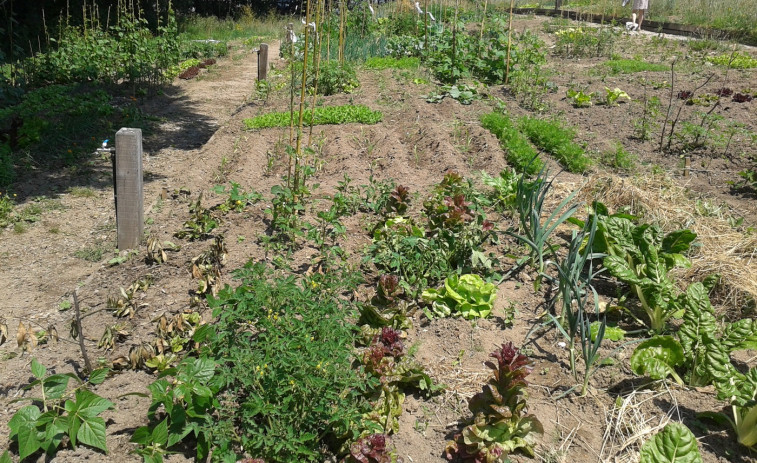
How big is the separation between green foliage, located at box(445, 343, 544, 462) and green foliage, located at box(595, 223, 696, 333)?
121 cm

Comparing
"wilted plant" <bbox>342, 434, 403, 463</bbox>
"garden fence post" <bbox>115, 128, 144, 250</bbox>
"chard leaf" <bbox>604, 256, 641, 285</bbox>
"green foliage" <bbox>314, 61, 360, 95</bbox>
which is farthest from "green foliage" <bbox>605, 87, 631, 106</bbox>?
"wilted plant" <bbox>342, 434, 403, 463</bbox>

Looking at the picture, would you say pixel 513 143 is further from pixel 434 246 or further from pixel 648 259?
pixel 648 259

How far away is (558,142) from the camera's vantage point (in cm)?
671

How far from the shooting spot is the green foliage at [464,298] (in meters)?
3.97

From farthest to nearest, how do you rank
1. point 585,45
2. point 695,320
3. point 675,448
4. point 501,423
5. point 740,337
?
point 585,45 < point 695,320 < point 740,337 < point 501,423 < point 675,448

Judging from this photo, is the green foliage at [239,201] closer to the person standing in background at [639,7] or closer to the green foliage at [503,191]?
the green foliage at [503,191]

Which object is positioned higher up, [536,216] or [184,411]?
[536,216]

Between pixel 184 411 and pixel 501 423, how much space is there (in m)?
1.43

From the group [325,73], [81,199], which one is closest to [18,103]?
[81,199]

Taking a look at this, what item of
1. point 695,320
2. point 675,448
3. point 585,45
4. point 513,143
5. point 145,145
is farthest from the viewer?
point 585,45

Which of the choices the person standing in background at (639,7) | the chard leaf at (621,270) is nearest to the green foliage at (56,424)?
the chard leaf at (621,270)

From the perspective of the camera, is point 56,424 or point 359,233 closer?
point 56,424

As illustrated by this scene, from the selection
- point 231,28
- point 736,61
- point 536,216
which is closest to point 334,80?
point 536,216

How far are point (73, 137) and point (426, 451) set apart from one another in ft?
22.4
